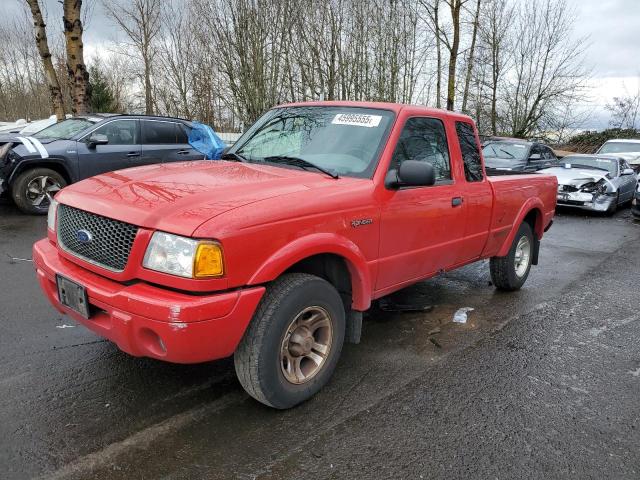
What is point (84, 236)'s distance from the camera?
2840mm

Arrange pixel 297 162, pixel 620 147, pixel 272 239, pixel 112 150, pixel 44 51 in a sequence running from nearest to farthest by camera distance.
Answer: pixel 272 239, pixel 297 162, pixel 112 150, pixel 44 51, pixel 620 147

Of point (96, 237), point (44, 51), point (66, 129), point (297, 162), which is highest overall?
point (44, 51)

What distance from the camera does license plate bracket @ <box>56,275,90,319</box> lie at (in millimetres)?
2730

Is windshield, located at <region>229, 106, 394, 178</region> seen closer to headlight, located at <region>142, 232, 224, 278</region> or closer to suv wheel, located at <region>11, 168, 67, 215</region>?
headlight, located at <region>142, 232, 224, 278</region>

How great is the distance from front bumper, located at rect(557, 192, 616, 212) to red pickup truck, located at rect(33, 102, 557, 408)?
8.92m

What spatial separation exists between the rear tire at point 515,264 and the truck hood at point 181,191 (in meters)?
2.80

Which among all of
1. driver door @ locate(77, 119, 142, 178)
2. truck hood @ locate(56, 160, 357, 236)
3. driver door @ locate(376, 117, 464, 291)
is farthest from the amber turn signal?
driver door @ locate(77, 119, 142, 178)

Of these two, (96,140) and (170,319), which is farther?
(96,140)

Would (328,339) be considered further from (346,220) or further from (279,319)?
(346,220)

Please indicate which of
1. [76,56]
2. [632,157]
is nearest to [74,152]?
[76,56]

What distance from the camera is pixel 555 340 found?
14.3ft

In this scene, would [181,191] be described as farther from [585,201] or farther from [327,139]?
[585,201]

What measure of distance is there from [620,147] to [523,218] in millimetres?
16288

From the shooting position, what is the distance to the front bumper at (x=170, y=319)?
2.42m
